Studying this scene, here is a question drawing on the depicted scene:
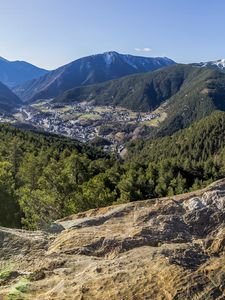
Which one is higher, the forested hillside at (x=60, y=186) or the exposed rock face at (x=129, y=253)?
the exposed rock face at (x=129, y=253)

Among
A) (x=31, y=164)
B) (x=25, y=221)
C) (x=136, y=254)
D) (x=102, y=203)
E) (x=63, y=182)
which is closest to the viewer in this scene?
(x=136, y=254)

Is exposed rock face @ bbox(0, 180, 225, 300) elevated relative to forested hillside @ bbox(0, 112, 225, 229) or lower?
elevated

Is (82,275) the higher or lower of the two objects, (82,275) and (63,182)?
the higher

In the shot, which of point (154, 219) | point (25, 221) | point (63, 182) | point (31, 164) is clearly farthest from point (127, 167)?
point (154, 219)

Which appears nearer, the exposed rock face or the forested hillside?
the exposed rock face

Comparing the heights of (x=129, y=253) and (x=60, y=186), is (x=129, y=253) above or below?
above

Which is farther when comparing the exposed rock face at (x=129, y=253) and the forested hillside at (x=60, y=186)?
the forested hillside at (x=60, y=186)

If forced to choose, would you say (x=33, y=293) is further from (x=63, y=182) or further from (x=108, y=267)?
(x=63, y=182)

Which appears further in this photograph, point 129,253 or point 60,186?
point 60,186
